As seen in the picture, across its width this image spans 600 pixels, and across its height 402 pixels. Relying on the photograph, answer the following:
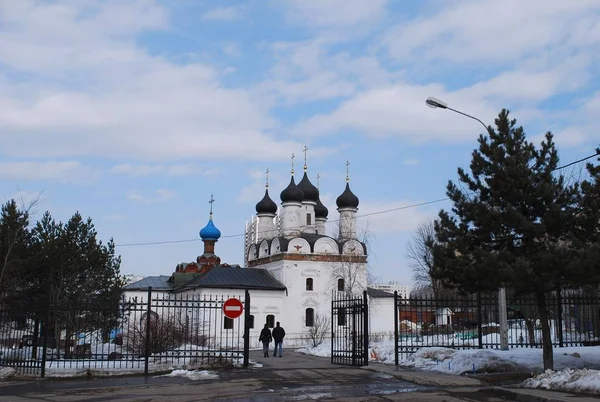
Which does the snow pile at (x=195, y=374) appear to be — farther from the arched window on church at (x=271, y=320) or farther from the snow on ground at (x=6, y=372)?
the arched window on church at (x=271, y=320)

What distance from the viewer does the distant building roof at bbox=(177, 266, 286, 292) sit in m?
48.7

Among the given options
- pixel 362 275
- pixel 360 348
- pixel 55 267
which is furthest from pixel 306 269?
pixel 360 348

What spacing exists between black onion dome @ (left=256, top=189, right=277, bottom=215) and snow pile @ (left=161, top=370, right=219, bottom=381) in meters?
41.2

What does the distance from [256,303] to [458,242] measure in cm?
3621

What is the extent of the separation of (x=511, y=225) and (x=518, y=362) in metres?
4.48

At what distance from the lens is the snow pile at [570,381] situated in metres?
11.9

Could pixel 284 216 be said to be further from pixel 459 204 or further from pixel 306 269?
pixel 459 204

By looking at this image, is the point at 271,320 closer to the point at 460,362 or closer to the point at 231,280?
the point at 231,280

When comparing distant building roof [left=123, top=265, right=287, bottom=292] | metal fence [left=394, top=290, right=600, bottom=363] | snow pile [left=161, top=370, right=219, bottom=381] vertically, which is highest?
distant building roof [left=123, top=265, right=287, bottom=292]

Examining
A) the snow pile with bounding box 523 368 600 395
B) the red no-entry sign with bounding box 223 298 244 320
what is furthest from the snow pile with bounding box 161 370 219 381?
the snow pile with bounding box 523 368 600 395

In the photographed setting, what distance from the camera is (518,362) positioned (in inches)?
→ 682

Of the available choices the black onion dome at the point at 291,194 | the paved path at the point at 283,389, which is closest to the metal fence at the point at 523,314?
the paved path at the point at 283,389

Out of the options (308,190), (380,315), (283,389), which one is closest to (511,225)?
(283,389)

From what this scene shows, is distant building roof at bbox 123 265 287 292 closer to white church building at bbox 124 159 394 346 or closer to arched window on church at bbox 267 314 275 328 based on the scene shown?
white church building at bbox 124 159 394 346
